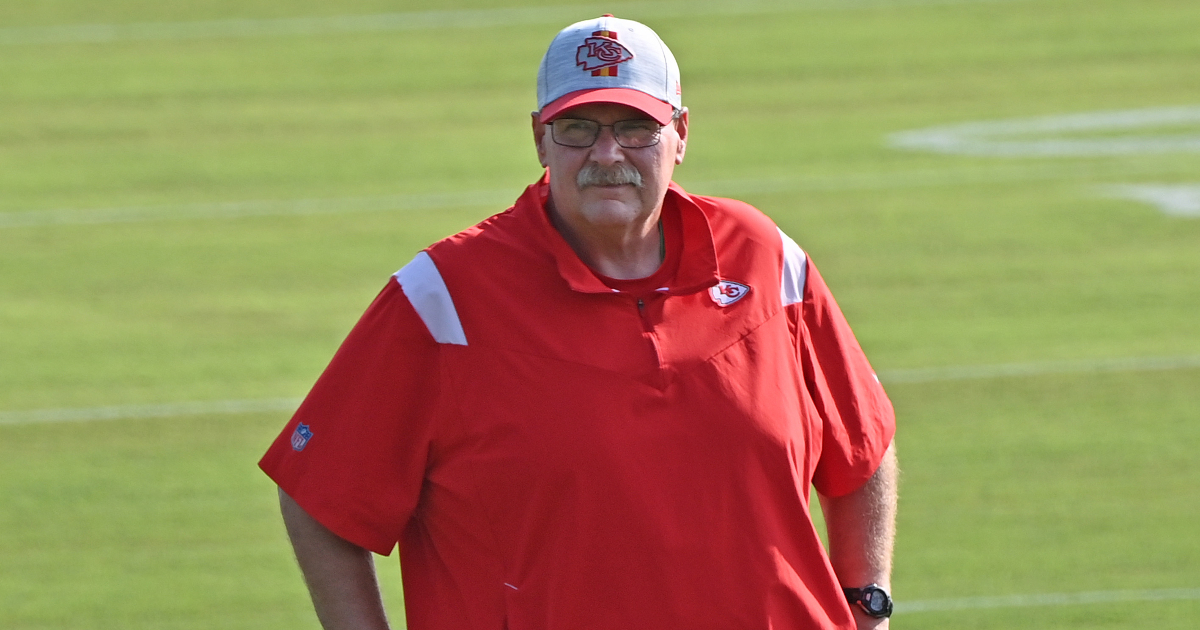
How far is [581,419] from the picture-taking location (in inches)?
89.0

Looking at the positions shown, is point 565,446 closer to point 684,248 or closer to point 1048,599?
point 684,248

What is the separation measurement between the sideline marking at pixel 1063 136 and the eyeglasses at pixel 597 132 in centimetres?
646

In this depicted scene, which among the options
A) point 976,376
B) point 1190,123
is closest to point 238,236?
point 976,376

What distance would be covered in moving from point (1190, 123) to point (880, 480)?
699cm

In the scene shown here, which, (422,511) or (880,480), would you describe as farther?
(880,480)

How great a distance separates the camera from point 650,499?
7.39 feet

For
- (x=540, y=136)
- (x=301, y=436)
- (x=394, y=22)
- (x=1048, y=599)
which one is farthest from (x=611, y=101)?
(x=394, y=22)

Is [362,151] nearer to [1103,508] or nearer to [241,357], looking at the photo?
[241,357]

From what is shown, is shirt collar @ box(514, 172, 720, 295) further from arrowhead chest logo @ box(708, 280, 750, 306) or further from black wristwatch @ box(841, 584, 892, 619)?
black wristwatch @ box(841, 584, 892, 619)

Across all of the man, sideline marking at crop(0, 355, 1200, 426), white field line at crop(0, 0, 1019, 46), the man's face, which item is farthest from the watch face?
white field line at crop(0, 0, 1019, 46)

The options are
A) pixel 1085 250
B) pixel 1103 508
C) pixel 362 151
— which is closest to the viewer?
pixel 1103 508

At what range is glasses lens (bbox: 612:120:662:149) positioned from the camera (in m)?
2.37

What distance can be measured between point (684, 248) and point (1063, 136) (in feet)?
22.3

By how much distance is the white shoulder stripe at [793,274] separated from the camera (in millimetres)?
2459
